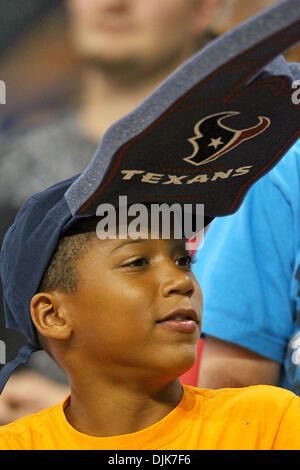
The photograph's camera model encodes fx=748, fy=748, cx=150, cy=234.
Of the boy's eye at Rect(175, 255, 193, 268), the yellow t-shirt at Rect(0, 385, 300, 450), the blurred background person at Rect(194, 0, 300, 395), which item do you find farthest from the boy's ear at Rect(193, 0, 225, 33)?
the yellow t-shirt at Rect(0, 385, 300, 450)

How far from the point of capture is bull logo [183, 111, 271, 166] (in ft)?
2.18

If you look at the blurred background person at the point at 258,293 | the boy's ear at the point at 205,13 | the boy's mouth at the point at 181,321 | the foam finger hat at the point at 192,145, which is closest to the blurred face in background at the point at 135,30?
the boy's ear at the point at 205,13

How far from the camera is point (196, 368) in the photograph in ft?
3.59

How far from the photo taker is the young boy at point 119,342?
0.77 m

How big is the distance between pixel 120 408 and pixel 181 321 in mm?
120

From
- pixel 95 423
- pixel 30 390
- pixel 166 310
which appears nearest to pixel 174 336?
pixel 166 310

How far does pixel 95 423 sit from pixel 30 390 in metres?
0.45

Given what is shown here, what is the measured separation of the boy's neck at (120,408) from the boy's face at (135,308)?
0.09 ft

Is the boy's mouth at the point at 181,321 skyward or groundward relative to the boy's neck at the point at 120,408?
skyward

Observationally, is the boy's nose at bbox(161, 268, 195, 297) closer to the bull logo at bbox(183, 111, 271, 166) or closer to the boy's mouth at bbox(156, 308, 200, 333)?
the boy's mouth at bbox(156, 308, 200, 333)

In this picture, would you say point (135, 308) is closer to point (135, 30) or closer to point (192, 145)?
point (192, 145)

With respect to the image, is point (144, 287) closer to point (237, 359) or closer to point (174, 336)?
point (174, 336)

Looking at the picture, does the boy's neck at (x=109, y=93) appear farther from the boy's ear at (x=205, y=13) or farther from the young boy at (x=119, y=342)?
the young boy at (x=119, y=342)
